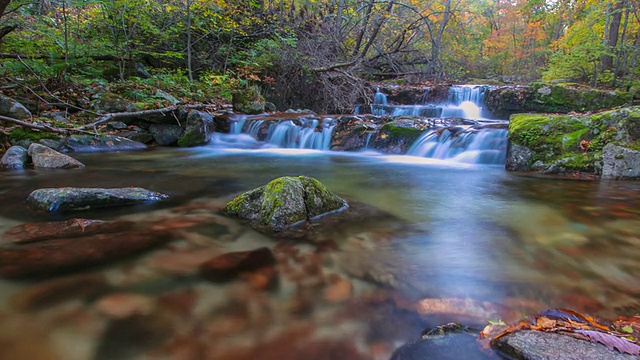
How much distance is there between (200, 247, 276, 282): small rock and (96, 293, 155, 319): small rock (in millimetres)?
433

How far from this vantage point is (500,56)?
2936cm

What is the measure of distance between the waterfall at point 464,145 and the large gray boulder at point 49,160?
23.2 ft

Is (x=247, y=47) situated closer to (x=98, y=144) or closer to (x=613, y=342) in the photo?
(x=98, y=144)

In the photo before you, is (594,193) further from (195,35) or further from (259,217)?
(195,35)

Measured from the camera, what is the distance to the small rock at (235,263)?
2.47 meters

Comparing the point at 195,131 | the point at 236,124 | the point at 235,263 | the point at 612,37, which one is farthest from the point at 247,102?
the point at 612,37

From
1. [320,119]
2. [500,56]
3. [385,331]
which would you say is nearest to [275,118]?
[320,119]

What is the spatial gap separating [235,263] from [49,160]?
17.9ft

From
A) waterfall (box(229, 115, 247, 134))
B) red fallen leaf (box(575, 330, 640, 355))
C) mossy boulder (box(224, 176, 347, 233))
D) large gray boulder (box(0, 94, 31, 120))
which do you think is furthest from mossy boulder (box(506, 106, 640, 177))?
large gray boulder (box(0, 94, 31, 120))

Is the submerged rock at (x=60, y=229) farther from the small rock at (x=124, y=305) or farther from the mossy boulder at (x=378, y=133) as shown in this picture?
the mossy boulder at (x=378, y=133)

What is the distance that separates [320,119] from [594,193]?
7.01m

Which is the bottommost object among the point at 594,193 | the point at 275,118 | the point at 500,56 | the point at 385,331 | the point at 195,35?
the point at 385,331

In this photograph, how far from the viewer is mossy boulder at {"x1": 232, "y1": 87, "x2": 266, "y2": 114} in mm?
11500

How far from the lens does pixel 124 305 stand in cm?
207
